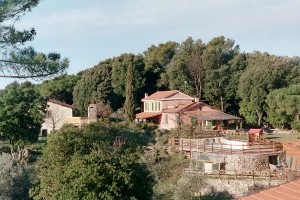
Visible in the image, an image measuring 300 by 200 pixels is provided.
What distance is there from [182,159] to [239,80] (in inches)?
877

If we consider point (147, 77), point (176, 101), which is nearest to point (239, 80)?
point (176, 101)

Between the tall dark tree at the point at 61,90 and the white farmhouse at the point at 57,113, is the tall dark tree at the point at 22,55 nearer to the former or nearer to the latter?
the white farmhouse at the point at 57,113

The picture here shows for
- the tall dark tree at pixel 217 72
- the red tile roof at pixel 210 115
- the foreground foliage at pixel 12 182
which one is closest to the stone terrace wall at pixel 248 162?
the foreground foliage at pixel 12 182

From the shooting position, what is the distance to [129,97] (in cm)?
5031

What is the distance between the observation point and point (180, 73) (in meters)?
56.5

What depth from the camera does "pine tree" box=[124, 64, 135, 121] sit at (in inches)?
1944

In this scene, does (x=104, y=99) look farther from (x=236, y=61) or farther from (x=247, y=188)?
(x=247, y=188)

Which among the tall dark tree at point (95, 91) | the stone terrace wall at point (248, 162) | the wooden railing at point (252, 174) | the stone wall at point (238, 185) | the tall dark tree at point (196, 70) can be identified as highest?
the tall dark tree at point (196, 70)

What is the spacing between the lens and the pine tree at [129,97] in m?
49.4

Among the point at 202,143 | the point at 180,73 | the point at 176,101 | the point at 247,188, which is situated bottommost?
the point at 247,188

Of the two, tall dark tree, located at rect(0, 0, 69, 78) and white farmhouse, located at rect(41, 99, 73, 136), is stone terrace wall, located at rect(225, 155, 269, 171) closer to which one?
tall dark tree, located at rect(0, 0, 69, 78)

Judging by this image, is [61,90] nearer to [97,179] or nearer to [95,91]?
[95,91]

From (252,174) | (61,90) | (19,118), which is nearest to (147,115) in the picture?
(19,118)

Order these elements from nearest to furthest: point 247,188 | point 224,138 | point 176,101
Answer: point 247,188 → point 224,138 → point 176,101
